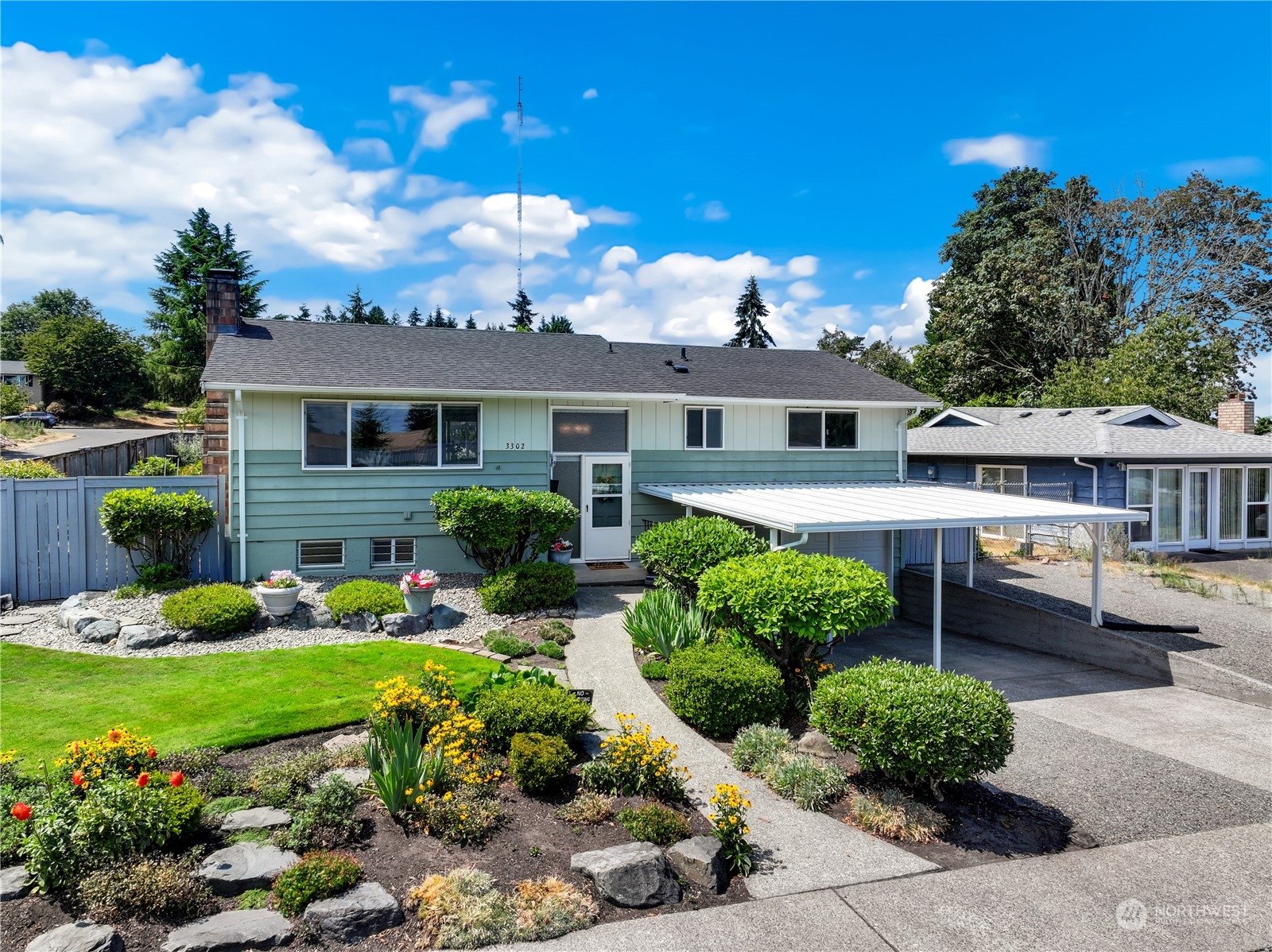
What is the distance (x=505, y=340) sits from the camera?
1577 cm

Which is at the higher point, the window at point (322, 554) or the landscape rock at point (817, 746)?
the window at point (322, 554)

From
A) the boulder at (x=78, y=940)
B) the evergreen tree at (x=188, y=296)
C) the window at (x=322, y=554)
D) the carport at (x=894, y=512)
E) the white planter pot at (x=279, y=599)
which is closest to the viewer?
the boulder at (x=78, y=940)

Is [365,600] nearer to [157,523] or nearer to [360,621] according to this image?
[360,621]

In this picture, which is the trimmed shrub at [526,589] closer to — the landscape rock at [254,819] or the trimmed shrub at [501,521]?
the trimmed shrub at [501,521]

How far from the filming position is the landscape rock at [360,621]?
9.88 meters

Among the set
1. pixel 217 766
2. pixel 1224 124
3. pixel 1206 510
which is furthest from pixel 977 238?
pixel 217 766

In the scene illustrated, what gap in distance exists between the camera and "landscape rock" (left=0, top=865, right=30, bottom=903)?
3850 millimetres

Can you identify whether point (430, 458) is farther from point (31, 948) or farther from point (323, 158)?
point (31, 948)

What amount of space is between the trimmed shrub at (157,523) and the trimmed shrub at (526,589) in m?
4.68

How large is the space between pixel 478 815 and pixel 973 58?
16.4 m

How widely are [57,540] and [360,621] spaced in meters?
5.16

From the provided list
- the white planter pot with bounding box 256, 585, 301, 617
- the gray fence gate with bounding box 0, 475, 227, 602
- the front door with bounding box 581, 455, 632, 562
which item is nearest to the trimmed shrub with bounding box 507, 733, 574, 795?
the white planter pot with bounding box 256, 585, 301, 617

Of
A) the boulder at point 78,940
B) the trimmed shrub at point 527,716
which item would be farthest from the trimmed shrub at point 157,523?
the boulder at point 78,940

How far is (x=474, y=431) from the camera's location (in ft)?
43.1
